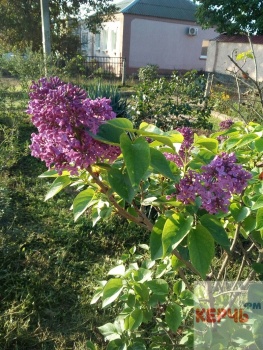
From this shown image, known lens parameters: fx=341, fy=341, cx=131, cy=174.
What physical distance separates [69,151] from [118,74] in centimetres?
1721

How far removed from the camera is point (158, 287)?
1.12 m

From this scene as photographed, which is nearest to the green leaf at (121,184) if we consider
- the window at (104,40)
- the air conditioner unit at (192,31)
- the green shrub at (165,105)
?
the green shrub at (165,105)

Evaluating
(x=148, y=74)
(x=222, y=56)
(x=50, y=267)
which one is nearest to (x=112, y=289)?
(x=50, y=267)

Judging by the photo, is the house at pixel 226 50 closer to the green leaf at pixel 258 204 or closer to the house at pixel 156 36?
the house at pixel 156 36

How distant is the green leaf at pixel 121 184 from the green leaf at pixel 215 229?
209mm

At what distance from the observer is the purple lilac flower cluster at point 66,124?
768 mm

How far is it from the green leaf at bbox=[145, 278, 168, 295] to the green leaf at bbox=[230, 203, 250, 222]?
1.18 ft

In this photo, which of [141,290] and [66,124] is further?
[141,290]

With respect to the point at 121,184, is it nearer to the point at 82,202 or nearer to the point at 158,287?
the point at 82,202

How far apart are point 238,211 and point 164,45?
64.0 ft

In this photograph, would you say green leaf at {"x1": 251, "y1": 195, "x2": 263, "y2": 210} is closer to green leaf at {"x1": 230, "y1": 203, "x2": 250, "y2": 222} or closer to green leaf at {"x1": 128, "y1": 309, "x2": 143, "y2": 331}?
green leaf at {"x1": 230, "y1": 203, "x2": 250, "y2": 222}

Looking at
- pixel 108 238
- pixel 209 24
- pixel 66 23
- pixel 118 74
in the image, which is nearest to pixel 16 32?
pixel 66 23

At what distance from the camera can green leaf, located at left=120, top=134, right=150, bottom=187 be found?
686mm

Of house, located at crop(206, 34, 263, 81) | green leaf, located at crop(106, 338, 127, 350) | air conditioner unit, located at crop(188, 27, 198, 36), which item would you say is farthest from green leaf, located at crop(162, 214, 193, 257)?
air conditioner unit, located at crop(188, 27, 198, 36)
